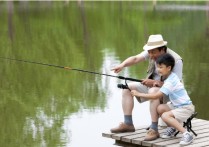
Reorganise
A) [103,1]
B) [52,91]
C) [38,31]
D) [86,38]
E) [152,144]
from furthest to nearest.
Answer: [103,1]
[38,31]
[86,38]
[52,91]
[152,144]

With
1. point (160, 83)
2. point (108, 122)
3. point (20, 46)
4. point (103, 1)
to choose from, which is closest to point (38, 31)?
point (20, 46)

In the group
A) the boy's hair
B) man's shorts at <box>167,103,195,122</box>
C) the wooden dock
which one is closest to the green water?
the wooden dock

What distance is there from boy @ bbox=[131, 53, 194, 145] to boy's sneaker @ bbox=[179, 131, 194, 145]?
0.22ft

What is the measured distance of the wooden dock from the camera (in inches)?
328

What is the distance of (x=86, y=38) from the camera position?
27.6m

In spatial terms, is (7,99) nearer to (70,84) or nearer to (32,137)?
(70,84)

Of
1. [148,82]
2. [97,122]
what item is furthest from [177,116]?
[97,122]

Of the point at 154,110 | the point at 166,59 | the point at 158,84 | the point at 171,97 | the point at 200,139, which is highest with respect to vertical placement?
the point at 166,59

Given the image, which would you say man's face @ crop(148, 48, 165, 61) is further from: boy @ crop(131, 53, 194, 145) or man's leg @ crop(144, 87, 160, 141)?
man's leg @ crop(144, 87, 160, 141)

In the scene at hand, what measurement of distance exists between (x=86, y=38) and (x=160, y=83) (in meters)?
19.1

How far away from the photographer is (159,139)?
8578mm

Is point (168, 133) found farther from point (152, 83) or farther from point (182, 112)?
point (152, 83)

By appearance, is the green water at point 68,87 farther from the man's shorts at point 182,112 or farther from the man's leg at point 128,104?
the man's shorts at point 182,112

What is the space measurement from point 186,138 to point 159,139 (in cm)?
43
